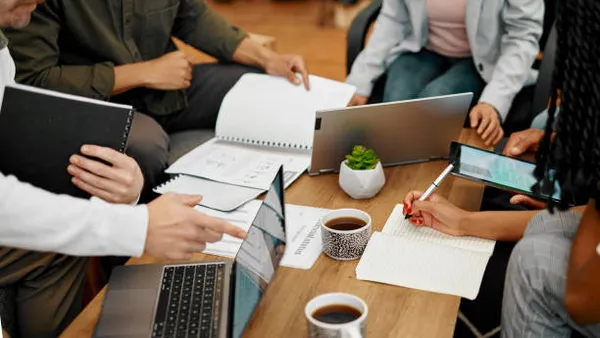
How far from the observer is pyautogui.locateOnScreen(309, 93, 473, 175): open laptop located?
135 cm

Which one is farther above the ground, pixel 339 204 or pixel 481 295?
pixel 339 204

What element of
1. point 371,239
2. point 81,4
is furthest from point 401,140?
point 81,4

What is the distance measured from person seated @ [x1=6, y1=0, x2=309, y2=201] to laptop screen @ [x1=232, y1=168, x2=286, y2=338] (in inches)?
28.0

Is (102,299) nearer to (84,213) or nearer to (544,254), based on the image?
(84,213)

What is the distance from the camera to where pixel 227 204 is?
1.31 m

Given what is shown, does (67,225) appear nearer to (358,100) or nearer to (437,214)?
(437,214)

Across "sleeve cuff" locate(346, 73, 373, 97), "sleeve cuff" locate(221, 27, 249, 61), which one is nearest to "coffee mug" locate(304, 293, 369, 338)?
"sleeve cuff" locate(346, 73, 373, 97)

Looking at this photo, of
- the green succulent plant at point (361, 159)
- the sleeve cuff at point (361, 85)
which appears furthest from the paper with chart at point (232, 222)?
the sleeve cuff at point (361, 85)

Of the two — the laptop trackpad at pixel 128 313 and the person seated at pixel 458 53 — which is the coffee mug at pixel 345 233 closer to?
the laptop trackpad at pixel 128 313

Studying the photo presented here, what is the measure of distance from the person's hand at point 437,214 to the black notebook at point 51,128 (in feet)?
1.77

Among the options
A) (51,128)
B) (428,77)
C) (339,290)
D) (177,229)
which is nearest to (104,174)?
(51,128)

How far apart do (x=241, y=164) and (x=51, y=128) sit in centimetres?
47

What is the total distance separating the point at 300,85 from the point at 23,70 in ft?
2.28

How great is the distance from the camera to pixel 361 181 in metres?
1.29
